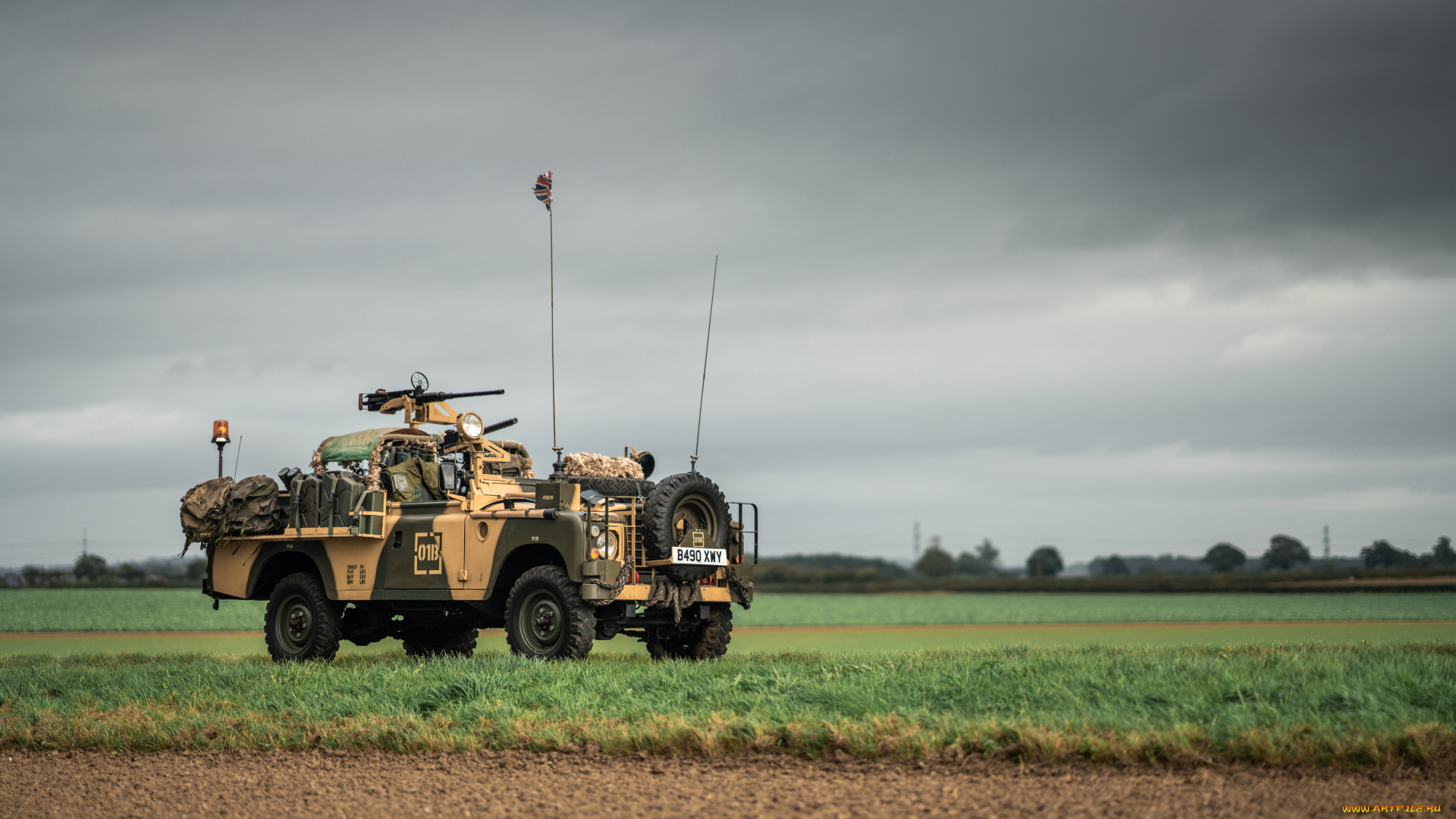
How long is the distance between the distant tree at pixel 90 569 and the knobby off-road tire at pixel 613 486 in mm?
51247

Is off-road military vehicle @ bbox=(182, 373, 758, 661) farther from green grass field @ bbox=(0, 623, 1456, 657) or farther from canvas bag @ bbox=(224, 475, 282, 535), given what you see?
green grass field @ bbox=(0, 623, 1456, 657)

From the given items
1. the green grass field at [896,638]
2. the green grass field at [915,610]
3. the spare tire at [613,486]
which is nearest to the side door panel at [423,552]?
the spare tire at [613,486]

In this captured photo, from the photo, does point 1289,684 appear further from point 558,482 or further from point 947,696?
point 558,482

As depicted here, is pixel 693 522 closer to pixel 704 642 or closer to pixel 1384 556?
pixel 704 642

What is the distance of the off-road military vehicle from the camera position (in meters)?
14.0

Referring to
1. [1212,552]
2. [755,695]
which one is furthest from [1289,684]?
[1212,552]

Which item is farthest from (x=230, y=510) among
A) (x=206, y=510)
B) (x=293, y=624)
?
(x=293, y=624)

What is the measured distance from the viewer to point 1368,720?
8.07 meters

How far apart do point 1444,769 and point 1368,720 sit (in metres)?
0.74

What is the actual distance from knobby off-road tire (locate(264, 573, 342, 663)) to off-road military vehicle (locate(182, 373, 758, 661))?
0.9 inches

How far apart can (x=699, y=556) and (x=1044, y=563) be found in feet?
260

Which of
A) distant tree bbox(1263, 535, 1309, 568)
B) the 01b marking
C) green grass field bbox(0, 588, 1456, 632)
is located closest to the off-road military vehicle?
the 01b marking

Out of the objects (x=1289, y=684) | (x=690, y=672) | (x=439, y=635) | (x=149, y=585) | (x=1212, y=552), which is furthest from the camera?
(x=1212, y=552)

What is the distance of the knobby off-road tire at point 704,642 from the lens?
1598cm
